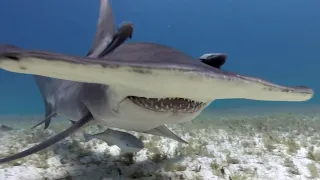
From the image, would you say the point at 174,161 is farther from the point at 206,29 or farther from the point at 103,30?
the point at 206,29

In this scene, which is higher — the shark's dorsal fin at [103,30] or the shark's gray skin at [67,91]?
the shark's dorsal fin at [103,30]

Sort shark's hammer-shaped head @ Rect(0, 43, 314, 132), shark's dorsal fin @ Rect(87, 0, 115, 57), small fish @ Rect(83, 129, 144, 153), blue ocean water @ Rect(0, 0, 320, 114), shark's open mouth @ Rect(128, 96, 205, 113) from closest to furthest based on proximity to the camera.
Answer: shark's hammer-shaped head @ Rect(0, 43, 314, 132)
shark's open mouth @ Rect(128, 96, 205, 113)
small fish @ Rect(83, 129, 144, 153)
shark's dorsal fin @ Rect(87, 0, 115, 57)
blue ocean water @ Rect(0, 0, 320, 114)

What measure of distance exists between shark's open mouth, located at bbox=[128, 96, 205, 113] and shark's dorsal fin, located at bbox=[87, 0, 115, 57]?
2.07 metres

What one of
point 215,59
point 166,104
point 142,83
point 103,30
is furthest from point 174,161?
point 142,83

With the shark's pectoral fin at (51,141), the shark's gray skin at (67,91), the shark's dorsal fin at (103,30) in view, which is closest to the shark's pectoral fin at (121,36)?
the shark's gray skin at (67,91)

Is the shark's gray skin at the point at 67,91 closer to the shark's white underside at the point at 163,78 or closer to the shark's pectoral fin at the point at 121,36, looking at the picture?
the shark's pectoral fin at the point at 121,36

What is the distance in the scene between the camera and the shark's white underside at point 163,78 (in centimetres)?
169

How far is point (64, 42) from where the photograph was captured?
131500 mm

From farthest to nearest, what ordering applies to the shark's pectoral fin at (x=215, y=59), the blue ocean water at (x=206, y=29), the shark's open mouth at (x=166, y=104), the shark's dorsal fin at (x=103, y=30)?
the blue ocean water at (x=206, y=29) < the shark's dorsal fin at (x=103, y=30) < the shark's pectoral fin at (x=215, y=59) < the shark's open mouth at (x=166, y=104)

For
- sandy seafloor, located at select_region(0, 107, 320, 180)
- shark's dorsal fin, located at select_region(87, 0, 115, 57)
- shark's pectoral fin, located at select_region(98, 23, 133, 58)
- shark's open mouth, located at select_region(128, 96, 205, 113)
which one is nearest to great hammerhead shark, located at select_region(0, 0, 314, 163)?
shark's open mouth, located at select_region(128, 96, 205, 113)

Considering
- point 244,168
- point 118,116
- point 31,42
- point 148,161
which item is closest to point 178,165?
point 148,161

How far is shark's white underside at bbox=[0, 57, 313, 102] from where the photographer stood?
1690mm

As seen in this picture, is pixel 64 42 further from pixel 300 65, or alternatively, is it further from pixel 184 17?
pixel 300 65

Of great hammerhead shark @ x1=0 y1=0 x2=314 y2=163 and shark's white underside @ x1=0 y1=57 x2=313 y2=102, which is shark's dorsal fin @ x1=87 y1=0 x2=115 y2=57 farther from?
shark's white underside @ x1=0 y1=57 x2=313 y2=102
